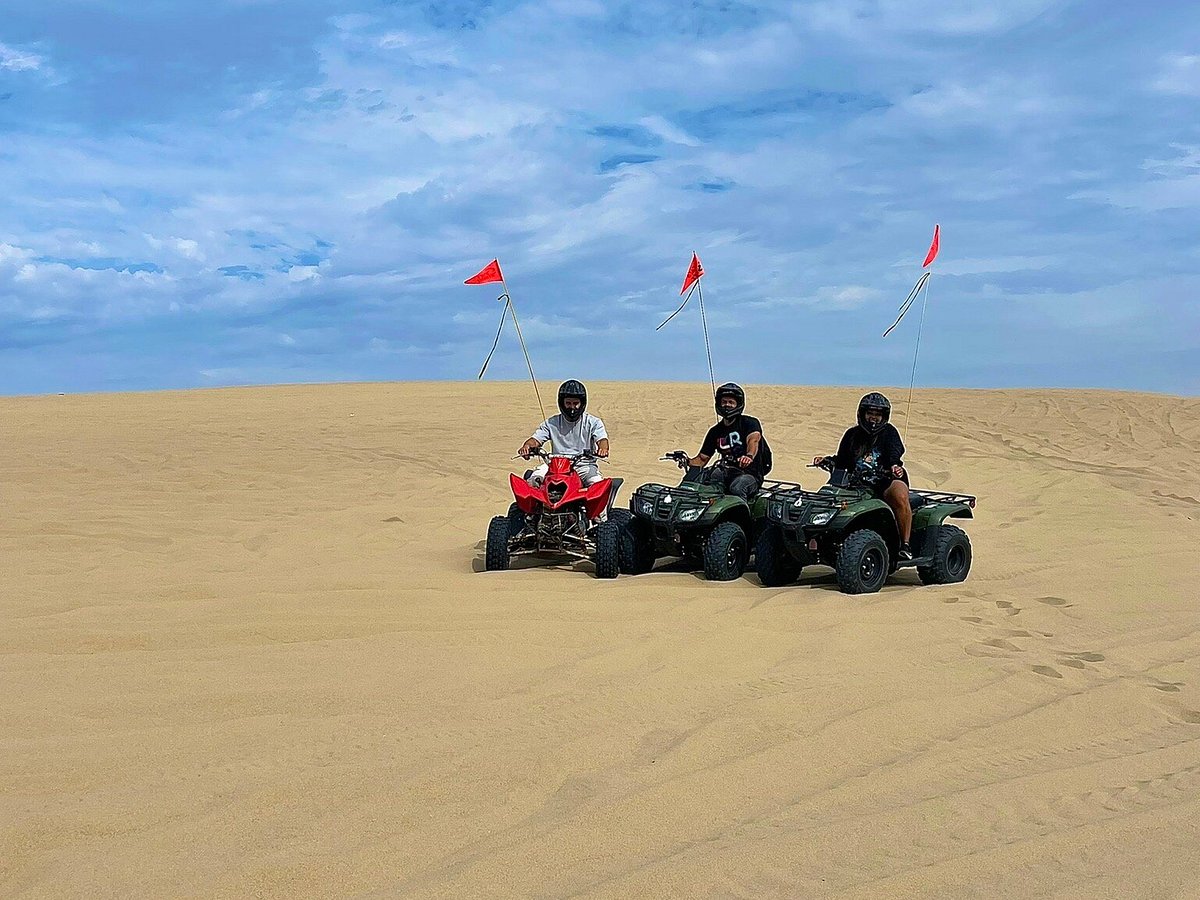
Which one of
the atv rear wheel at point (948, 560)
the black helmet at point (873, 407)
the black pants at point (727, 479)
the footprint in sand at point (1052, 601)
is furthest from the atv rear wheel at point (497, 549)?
the footprint in sand at point (1052, 601)

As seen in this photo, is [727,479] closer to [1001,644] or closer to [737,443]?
[737,443]

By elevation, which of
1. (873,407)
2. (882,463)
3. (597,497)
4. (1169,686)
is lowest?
(1169,686)

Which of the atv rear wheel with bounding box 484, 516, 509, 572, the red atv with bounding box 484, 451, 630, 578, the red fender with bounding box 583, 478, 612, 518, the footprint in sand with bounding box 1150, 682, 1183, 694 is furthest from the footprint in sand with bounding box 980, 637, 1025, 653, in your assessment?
the atv rear wheel with bounding box 484, 516, 509, 572

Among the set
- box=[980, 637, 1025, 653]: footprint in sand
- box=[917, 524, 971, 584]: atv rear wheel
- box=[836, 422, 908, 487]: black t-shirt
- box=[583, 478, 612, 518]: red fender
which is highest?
box=[836, 422, 908, 487]: black t-shirt

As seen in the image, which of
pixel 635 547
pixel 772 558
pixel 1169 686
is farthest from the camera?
pixel 635 547

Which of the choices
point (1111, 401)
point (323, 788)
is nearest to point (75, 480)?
point (323, 788)

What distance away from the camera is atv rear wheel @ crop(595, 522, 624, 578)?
314 inches

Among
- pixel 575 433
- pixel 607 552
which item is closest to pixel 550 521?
pixel 607 552

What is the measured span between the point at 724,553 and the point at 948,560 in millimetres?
1705

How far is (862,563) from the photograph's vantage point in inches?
288

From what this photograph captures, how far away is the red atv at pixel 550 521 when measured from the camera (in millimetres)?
8398

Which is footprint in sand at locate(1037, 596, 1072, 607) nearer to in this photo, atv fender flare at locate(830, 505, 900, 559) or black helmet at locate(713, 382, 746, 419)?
atv fender flare at locate(830, 505, 900, 559)

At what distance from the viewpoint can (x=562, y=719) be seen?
14.7 feet

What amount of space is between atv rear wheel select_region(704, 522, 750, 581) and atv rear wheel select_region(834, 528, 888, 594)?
860mm
